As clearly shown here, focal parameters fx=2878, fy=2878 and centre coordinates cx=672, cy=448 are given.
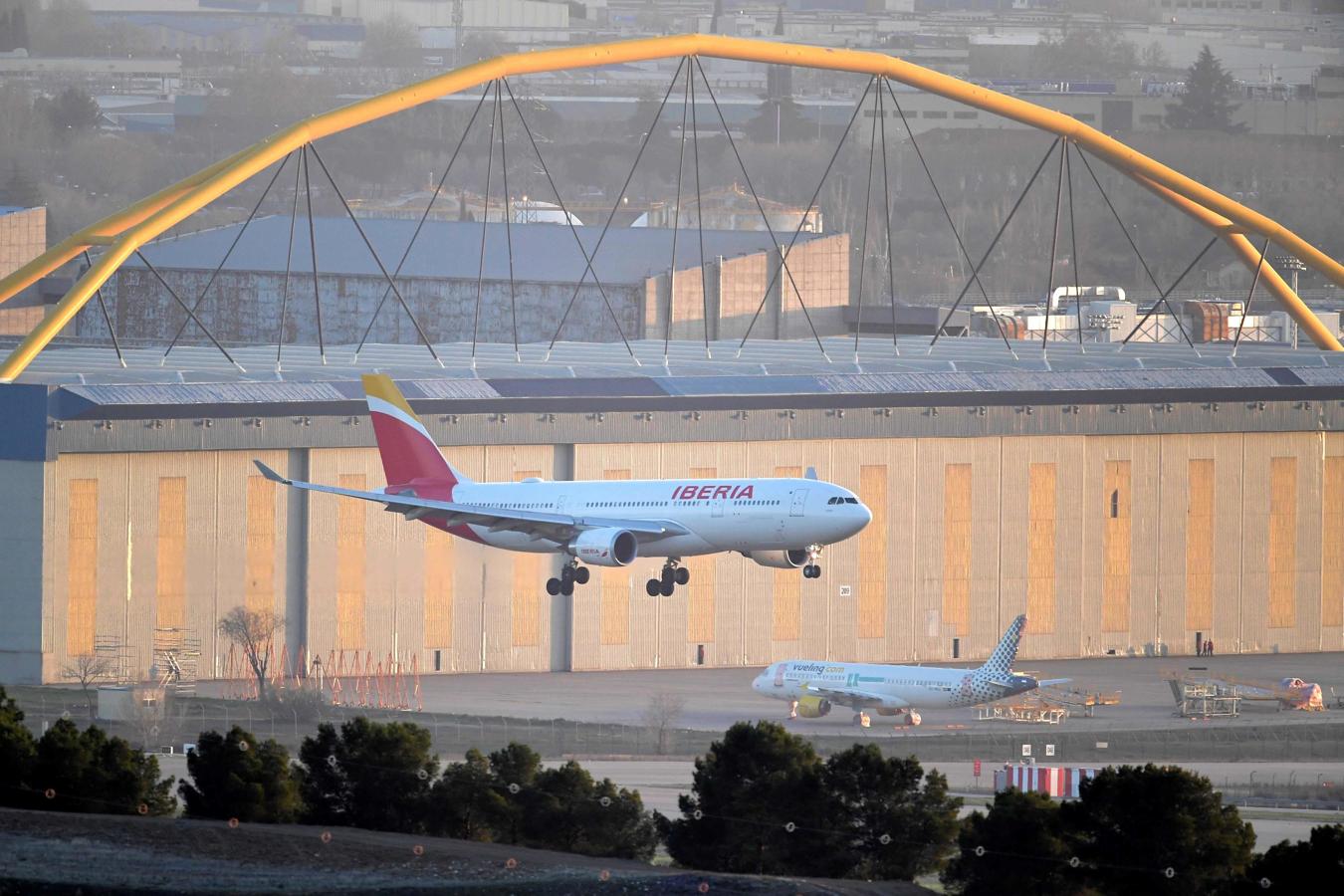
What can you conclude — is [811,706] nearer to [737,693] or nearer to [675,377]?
[737,693]

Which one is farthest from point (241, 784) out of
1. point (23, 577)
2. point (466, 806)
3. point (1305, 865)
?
point (23, 577)

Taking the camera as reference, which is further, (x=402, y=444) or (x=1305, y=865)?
(x=402, y=444)

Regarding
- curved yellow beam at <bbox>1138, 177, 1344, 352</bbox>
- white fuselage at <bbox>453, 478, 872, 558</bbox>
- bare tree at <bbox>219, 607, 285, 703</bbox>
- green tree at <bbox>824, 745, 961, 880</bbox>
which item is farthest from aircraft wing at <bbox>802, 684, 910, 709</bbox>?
green tree at <bbox>824, 745, 961, 880</bbox>

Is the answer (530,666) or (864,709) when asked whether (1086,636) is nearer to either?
(864,709)

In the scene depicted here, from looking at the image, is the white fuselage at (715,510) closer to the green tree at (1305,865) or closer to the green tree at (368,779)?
the green tree at (368,779)

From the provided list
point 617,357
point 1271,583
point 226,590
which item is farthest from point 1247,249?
point 226,590

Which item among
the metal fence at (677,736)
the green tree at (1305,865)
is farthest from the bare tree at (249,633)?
the green tree at (1305,865)

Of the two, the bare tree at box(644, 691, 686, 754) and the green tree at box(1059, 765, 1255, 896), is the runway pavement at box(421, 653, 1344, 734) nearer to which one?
the bare tree at box(644, 691, 686, 754)
